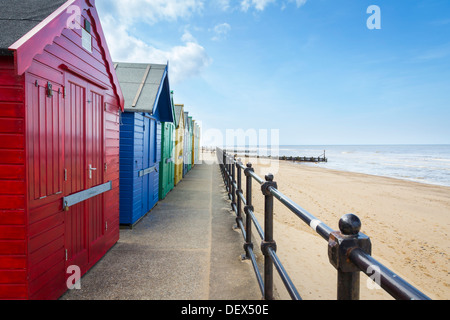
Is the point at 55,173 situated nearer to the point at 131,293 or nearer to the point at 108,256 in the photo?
the point at 131,293

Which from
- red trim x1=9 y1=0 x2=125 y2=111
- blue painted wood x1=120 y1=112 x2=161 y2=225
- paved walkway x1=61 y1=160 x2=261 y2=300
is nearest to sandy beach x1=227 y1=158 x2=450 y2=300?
paved walkway x1=61 y1=160 x2=261 y2=300

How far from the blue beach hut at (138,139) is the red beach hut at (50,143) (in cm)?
131

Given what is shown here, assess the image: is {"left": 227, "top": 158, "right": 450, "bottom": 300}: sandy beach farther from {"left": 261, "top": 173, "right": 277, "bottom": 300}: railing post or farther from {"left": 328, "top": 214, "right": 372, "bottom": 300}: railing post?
{"left": 328, "top": 214, "right": 372, "bottom": 300}: railing post

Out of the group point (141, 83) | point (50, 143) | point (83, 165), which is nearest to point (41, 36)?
point (50, 143)

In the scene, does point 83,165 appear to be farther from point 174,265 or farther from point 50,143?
point 174,265

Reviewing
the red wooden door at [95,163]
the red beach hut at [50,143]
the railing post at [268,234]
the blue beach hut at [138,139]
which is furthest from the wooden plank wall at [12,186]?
the blue beach hut at [138,139]

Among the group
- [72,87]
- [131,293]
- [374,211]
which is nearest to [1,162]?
[72,87]

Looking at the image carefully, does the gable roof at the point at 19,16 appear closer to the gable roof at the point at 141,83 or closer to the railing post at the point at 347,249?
the gable roof at the point at 141,83

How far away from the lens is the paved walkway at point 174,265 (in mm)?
2943

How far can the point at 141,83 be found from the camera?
6.06m

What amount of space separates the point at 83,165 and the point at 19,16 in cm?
165

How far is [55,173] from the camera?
8.94 feet
